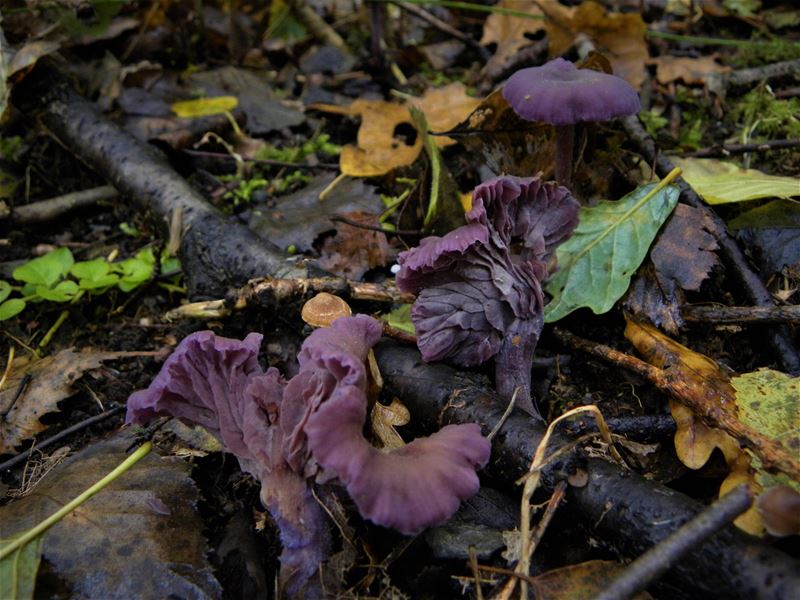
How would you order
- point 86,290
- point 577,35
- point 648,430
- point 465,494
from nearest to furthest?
point 465,494 → point 648,430 → point 86,290 → point 577,35

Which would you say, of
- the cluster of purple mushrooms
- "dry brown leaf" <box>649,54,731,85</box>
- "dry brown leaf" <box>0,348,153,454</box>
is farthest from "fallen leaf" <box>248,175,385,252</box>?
"dry brown leaf" <box>649,54,731,85</box>

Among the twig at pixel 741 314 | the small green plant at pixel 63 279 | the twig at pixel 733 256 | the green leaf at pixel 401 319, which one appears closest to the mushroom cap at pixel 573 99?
the twig at pixel 733 256

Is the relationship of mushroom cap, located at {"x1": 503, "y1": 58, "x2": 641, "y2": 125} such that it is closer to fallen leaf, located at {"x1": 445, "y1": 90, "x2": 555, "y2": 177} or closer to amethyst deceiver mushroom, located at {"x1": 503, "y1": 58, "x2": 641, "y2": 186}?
amethyst deceiver mushroom, located at {"x1": 503, "y1": 58, "x2": 641, "y2": 186}

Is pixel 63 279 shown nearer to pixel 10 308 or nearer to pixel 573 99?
pixel 10 308

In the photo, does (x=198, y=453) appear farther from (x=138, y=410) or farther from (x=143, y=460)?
(x=138, y=410)

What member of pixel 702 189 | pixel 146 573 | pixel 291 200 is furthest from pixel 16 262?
pixel 702 189
